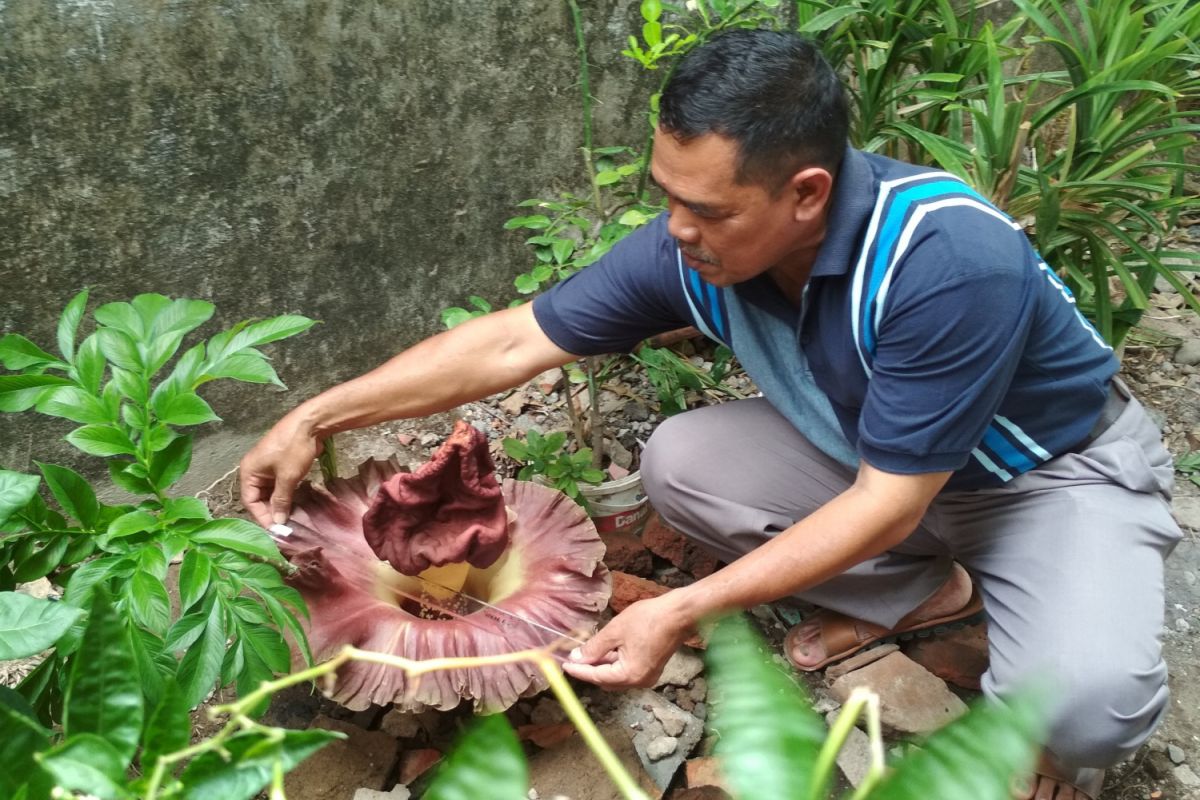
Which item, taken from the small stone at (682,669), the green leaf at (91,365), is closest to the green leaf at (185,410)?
the green leaf at (91,365)

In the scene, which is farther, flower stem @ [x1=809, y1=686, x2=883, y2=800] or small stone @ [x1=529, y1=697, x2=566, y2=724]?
small stone @ [x1=529, y1=697, x2=566, y2=724]

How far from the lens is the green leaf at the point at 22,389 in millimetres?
1210

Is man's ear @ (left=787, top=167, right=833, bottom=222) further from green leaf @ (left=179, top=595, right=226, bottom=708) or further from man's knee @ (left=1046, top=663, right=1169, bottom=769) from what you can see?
green leaf @ (left=179, top=595, right=226, bottom=708)

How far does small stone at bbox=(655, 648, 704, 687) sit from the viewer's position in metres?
1.95

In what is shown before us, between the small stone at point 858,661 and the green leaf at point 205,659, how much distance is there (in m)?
1.32

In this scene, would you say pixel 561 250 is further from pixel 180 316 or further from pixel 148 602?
pixel 148 602

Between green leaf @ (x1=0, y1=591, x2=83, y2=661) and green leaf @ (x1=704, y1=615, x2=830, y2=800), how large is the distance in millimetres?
641

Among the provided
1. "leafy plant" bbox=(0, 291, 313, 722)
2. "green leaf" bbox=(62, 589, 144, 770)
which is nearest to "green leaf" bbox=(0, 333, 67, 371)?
"leafy plant" bbox=(0, 291, 313, 722)

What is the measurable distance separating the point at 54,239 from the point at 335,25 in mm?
705

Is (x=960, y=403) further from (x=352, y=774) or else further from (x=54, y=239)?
(x=54, y=239)

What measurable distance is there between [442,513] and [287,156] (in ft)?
3.02

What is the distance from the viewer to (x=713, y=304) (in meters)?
1.83

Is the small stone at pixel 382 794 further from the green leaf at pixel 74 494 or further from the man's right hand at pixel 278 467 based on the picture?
the green leaf at pixel 74 494

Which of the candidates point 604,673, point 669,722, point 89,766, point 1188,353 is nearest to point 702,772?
point 669,722
